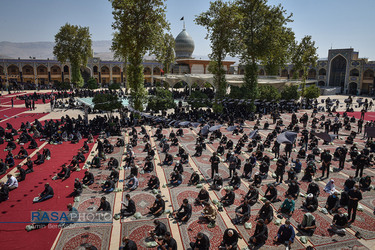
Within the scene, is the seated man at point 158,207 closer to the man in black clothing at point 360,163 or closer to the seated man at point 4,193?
the seated man at point 4,193

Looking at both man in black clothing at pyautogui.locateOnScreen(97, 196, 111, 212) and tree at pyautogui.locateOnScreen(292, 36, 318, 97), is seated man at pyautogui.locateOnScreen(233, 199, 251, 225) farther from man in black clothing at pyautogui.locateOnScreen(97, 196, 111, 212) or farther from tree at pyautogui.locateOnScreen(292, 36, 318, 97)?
tree at pyautogui.locateOnScreen(292, 36, 318, 97)

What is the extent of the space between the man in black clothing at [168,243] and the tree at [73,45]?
41460 millimetres

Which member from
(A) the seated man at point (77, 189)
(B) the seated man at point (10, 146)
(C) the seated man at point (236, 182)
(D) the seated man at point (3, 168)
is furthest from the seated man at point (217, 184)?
(B) the seated man at point (10, 146)

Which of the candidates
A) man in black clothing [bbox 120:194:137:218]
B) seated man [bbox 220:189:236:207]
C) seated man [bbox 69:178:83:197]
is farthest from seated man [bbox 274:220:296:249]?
seated man [bbox 69:178:83:197]

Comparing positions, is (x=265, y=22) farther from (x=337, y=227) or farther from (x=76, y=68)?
(x=76, y=68)

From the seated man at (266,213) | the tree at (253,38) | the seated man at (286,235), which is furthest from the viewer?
the tree at (253,38)

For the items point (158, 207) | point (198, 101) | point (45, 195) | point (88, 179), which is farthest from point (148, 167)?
point (198, 101)

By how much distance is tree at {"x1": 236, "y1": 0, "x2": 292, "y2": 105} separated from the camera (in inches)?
1086

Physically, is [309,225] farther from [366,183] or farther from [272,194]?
[366,183]

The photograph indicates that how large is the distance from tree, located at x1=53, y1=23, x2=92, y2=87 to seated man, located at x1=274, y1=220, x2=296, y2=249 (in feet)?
140

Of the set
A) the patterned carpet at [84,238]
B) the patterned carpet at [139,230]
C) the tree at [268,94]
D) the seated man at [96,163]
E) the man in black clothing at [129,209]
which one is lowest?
the patterned carpet at [84,238]

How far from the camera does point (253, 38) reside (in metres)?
28.5

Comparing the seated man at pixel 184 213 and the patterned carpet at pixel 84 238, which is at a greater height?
the seated man at pixel 184 213

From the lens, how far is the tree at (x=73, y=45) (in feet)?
137
